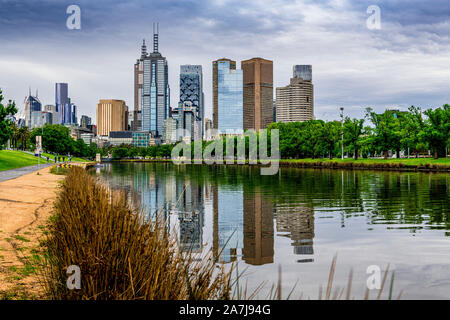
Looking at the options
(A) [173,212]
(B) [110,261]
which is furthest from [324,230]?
(B) [110,261]

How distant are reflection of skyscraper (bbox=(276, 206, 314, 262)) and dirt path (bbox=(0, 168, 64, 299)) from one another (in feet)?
23.8

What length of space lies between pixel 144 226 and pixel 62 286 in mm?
2492

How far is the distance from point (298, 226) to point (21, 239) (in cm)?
991

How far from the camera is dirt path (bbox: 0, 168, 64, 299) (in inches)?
307

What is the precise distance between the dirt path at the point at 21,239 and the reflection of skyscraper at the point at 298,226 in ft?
23.8

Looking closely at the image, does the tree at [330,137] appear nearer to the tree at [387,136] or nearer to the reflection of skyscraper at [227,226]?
the tree at [387,136]

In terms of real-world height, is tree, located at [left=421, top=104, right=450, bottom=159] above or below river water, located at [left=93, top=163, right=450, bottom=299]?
above

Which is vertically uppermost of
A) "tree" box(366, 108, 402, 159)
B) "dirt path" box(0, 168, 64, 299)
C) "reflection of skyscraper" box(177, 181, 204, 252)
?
"tree" box(366, 108, 402, 159)

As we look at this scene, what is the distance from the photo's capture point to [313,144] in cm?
10644

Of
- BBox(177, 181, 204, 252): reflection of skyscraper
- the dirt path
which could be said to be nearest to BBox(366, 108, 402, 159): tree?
BBox(177, 181, 204, 252): reflection of skyscraper

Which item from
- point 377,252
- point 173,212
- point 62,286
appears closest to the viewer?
point 62,286

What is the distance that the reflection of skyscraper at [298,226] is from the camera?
41.5 feet

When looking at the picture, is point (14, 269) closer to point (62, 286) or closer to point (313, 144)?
point (62, 286)

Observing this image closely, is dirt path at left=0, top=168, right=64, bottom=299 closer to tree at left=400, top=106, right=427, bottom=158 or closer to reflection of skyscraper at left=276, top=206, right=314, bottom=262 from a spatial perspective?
reflection of skyscraper at left=276, top=206, right=314, bottom=262
